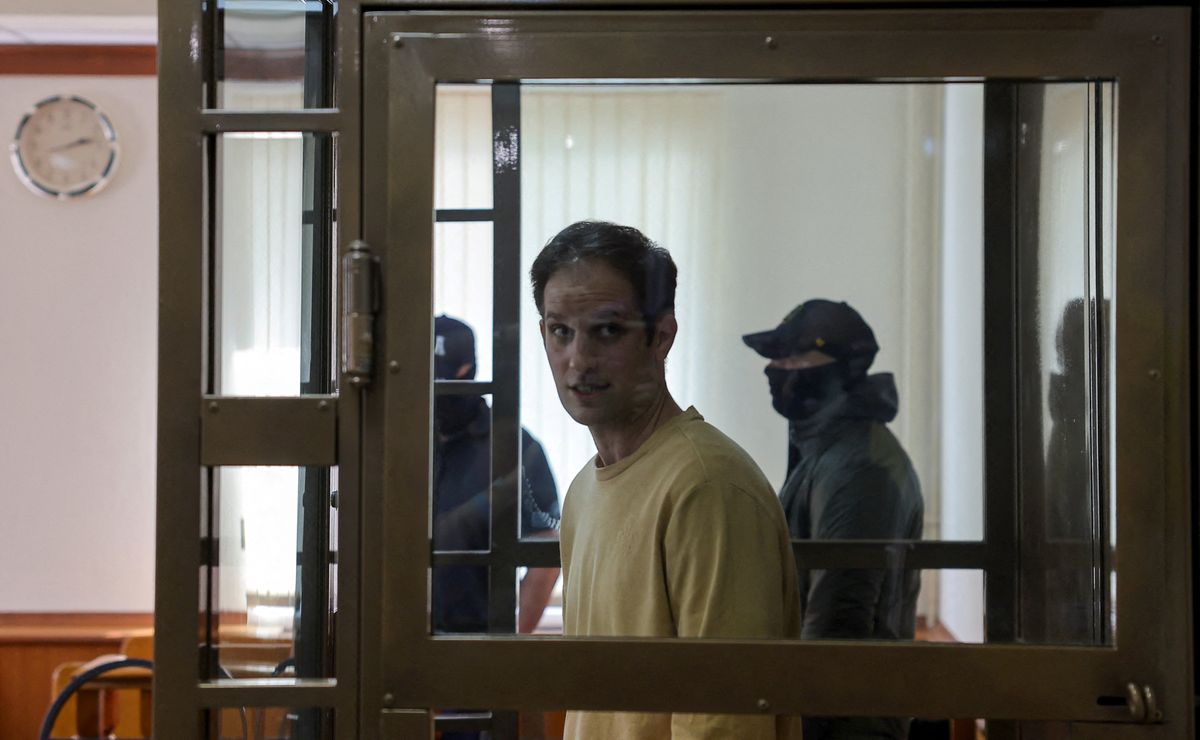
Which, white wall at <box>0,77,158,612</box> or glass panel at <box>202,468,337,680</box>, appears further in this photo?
white wall at <box>0,77,158,612</box>

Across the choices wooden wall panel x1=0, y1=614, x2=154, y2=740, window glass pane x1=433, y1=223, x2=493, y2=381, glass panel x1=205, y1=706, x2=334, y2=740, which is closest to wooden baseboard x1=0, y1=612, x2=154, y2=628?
wooden wall panel x1=0, y1=614, x2=154, y2=740

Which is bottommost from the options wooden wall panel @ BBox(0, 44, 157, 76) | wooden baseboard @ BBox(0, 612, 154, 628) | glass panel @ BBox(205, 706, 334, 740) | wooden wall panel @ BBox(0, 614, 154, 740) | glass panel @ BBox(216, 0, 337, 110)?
wooden wall panel @ BBox(0, 614, 154, 740)

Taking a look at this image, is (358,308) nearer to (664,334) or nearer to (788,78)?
(664,334)

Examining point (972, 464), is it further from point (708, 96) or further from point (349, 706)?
point (349, 706)

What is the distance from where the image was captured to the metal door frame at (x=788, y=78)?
35.6 inches

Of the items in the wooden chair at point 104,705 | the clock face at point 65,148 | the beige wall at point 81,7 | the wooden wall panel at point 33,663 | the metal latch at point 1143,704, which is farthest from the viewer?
the clock face at point 65,148

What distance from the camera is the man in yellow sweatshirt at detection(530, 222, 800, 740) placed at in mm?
925

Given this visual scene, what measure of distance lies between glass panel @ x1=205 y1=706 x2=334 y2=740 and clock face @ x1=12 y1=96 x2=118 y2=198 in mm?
3454

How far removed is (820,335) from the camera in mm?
947

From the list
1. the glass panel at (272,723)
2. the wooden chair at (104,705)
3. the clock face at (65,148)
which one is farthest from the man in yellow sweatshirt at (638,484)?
the clock face at (65,148)

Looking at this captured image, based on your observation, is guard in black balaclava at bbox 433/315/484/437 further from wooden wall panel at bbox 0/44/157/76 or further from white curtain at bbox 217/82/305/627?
wooden wall panel at bbox 0/44/157/76

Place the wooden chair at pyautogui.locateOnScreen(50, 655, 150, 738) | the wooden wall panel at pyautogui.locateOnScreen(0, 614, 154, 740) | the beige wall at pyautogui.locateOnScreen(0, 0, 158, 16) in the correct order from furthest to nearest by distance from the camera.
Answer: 1. the wooden wall panel at pyautogui.locateOnScreen(0, 614, 154, 740)
2. the beige wall at pyautogui.locateOnScreen(0, 0, 158, 16)
3. the wooden chair at pyautogui.locateOnScreen(50, 655, 150, 738)

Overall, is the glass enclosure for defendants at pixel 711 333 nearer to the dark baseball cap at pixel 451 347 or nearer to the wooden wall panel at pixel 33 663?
the dark baseball cap at pixel 451 347

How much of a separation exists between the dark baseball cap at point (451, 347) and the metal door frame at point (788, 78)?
1 centimetres
